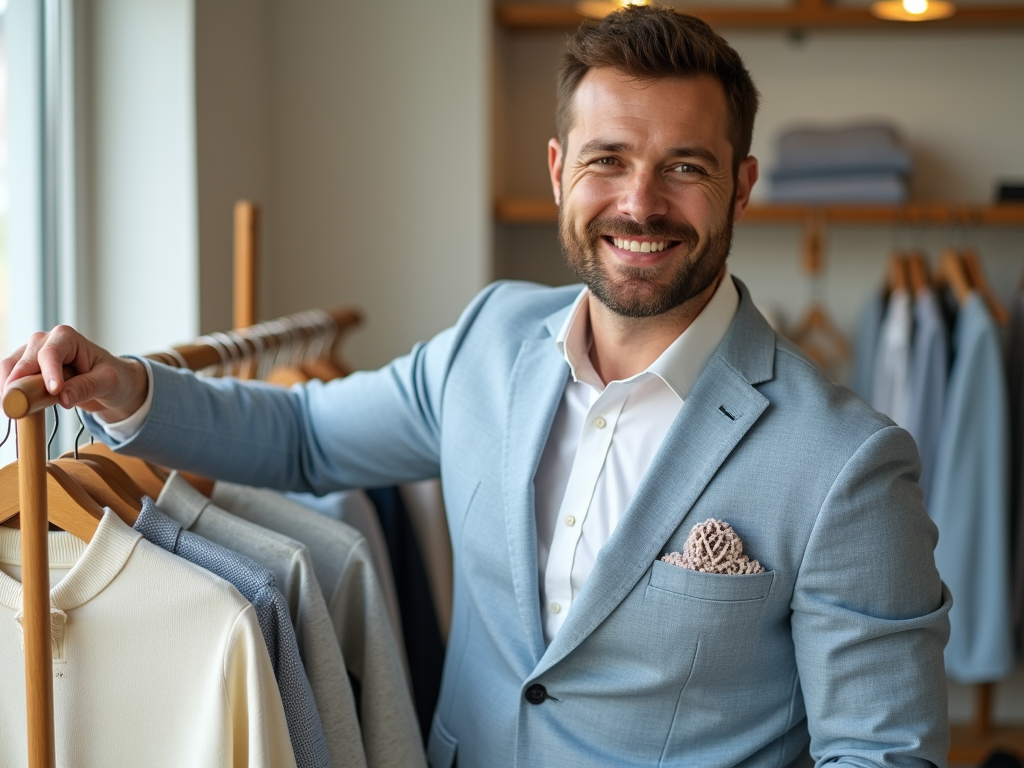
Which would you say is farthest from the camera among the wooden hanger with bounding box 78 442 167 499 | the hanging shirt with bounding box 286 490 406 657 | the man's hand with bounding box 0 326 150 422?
the hanging shirt with bounding box 286 490 406 657

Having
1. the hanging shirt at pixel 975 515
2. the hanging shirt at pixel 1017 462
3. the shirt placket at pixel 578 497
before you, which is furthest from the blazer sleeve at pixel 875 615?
the hanging shirt at pixel 1017 462

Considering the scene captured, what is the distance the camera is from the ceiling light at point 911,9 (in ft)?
7.65

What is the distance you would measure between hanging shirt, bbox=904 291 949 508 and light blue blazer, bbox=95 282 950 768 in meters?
1.35

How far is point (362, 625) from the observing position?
1.22m

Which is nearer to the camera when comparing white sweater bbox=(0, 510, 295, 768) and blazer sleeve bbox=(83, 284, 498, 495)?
white sweater bbox=(0, 510, 295, 768)

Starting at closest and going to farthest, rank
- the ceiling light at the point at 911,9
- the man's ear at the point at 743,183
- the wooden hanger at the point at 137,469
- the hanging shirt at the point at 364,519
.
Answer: the wooden hanger at the point at 137,469
the man's ear at the point at 743,183
the hanging shirt at the point at 364,519
the ceiling light at the point at 911,9

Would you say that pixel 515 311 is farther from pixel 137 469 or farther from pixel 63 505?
pixel 63 505

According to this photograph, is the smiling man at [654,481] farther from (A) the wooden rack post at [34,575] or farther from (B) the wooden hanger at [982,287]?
(B) the wooden hanger at [982,287]

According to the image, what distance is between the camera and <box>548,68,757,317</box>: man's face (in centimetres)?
118

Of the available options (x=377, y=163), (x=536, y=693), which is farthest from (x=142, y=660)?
(x=377, y=163)

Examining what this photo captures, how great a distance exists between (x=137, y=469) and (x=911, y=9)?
77.9 inches

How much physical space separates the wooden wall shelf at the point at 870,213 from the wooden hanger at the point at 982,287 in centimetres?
10

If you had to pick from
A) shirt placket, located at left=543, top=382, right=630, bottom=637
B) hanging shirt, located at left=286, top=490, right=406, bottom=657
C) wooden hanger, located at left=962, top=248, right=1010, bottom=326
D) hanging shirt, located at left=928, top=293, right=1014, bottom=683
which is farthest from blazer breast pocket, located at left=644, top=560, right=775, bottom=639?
wooden hanger, located at left=962, top=248, right=1010, bottom=326

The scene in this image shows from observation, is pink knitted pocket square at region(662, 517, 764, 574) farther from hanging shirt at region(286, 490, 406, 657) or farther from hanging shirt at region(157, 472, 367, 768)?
hanging shirt at region(286, 490, 406, 657)
